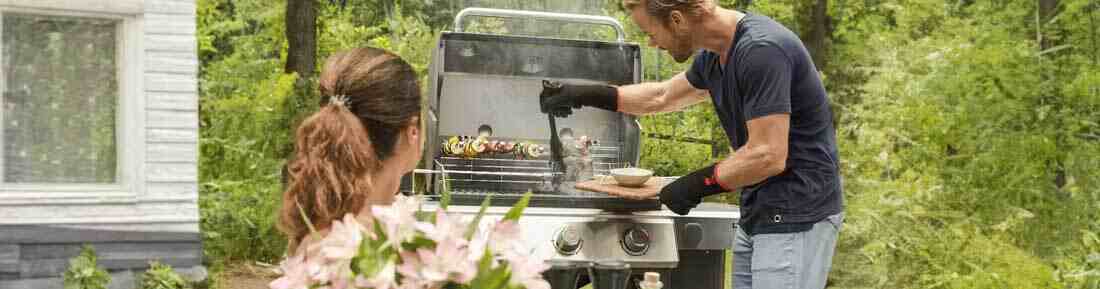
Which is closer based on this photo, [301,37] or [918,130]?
[301,37]

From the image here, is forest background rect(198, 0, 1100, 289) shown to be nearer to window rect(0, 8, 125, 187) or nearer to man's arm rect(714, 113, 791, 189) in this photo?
window rect(0, 8, 125, 187)

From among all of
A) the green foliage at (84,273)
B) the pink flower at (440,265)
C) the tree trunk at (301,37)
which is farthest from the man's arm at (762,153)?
the tree trunk at (301,37)

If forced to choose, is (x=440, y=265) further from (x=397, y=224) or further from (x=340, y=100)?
(x=340, y=100)

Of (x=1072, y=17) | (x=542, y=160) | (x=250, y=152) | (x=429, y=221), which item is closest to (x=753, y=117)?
(x=542, y=160)

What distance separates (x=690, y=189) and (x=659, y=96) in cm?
48

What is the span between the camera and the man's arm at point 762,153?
2.12 meters

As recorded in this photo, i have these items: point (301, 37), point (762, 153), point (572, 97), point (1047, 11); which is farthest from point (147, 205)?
point (1047, 11)

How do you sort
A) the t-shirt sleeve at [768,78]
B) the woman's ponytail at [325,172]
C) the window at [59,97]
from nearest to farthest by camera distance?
the woman's ponytail at [325,172]
the t-shirt sleeve at [768,78]
the window at [59,97]

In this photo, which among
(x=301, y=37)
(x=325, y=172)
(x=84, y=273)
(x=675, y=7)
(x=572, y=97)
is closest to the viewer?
(x=325, y=172)

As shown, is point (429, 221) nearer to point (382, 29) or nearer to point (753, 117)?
point (753, 117)

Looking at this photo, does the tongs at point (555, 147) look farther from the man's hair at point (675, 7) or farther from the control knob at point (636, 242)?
the man's hair at point (675, 7)

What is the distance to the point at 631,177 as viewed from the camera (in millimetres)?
2590

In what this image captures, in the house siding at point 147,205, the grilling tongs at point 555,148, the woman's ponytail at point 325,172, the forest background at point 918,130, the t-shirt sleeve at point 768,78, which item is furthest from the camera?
the forest background at point 918,130

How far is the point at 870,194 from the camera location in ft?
19.7
